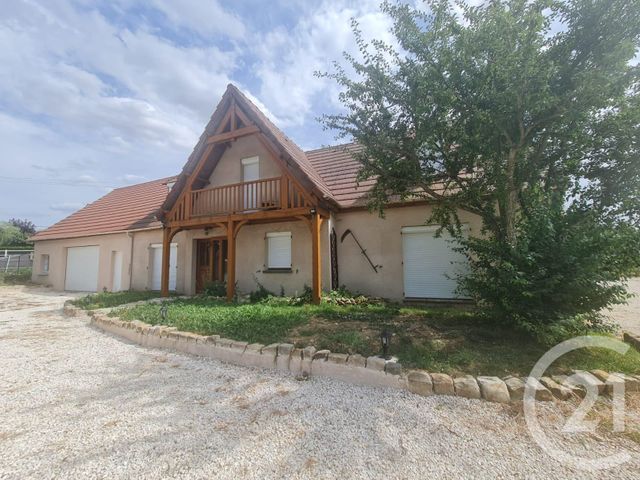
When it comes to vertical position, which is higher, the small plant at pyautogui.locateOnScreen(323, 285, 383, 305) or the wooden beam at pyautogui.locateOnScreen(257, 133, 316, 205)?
the wooden beam at pyautogui.locateOnScreen(257, 133, 316, 205)

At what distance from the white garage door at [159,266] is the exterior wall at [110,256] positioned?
202 millimetres

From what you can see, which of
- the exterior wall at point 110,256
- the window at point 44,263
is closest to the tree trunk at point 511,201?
the exterior wall at point 110,256

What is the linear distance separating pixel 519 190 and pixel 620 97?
204 cm

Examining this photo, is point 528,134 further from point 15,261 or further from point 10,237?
point 10,237

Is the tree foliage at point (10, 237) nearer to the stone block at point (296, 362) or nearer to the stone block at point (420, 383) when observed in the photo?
the stone block at point (296, 362)

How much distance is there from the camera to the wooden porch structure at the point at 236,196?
8.96 meters

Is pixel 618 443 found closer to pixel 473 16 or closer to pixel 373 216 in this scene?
pixel 473 16

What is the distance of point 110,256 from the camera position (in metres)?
14.0

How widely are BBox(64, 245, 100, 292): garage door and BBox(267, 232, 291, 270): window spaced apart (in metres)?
9.44

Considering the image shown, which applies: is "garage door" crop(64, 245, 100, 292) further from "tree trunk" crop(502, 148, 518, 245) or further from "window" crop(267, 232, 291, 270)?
"tree trunk" crop(502, 148, 518, 245)

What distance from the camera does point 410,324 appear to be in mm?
5922

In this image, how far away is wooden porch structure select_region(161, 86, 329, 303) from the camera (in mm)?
8961

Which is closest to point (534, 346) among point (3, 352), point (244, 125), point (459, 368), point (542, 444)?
point (459, 368)

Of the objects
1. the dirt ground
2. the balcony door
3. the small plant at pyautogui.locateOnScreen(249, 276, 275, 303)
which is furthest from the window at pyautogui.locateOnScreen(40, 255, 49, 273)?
the dirt ground
